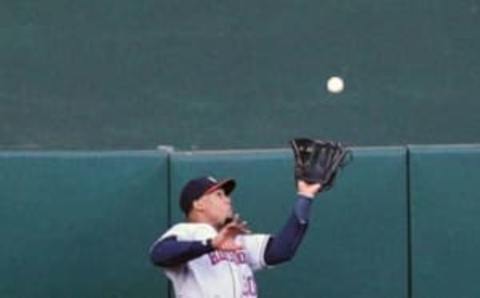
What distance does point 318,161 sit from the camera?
603 centimetres

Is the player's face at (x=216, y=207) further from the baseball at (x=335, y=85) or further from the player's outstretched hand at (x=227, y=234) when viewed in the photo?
the baseball at (x=335, y=85)

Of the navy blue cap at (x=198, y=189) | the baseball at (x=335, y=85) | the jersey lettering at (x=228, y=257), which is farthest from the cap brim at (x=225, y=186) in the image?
the baseball at (x=335, y=85)

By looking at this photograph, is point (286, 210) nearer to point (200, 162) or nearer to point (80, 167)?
point (200, 162)

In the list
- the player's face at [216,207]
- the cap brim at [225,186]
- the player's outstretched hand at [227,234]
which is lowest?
the player's outstretched hand at [227,234]

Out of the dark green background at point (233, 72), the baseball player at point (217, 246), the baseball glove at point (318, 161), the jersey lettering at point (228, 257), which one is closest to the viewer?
the baseball player at point (217, 246)

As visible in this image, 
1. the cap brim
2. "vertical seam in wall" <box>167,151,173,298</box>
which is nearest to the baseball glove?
the cap brim

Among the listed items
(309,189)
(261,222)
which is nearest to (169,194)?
(261,222)

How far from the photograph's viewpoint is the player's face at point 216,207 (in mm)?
6145

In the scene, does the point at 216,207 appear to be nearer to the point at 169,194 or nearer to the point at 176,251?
the point at 176,251

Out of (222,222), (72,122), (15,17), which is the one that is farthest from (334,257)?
(15,17)

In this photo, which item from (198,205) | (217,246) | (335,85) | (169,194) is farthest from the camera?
(335,85)

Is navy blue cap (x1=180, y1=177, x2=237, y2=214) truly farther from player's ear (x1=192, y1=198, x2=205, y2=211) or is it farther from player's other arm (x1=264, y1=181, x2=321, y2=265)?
player's other arm (x1=264, y1=181, x2=321, y2=265)

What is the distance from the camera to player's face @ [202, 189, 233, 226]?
6.14 m

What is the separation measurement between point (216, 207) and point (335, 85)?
5.57 feet
